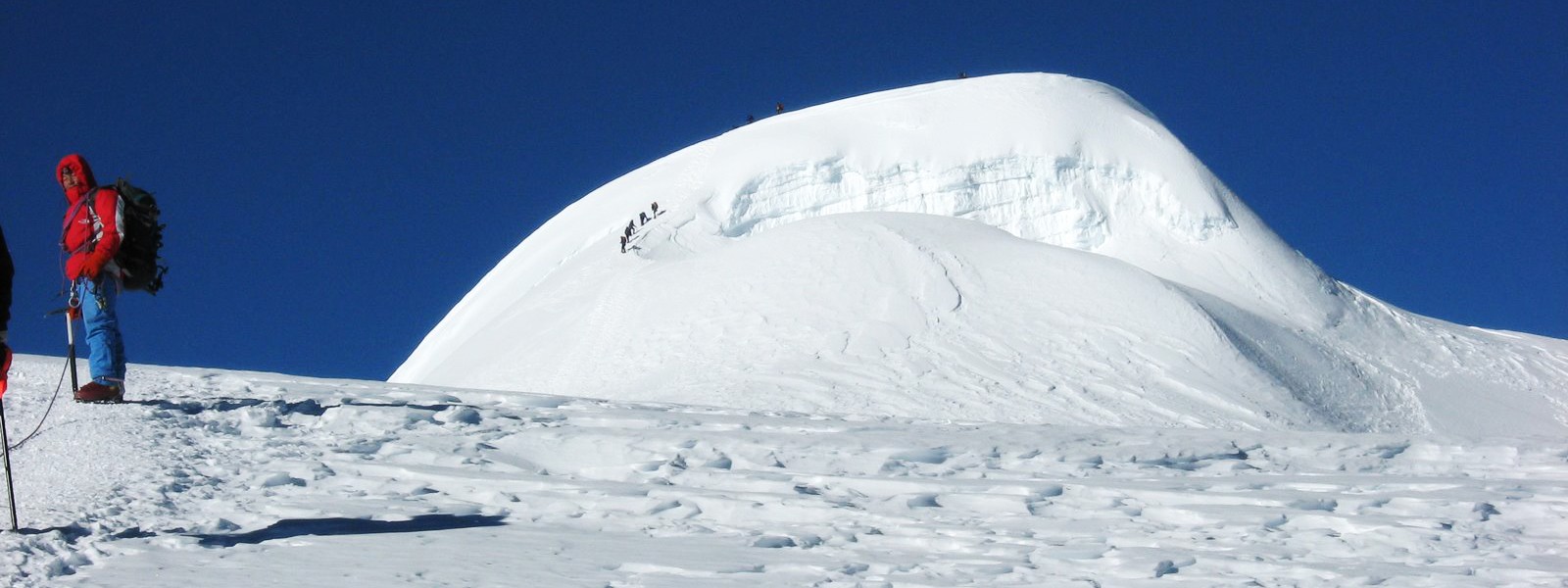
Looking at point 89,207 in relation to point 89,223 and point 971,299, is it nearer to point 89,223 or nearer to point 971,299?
point 89,223

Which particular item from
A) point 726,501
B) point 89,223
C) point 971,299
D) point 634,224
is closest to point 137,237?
point 89,223

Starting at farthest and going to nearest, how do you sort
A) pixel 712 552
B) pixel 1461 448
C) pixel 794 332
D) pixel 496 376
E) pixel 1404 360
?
pixel 1404 360 → pixel 496 376 → pixel 794 332 → pixel 1461 448 → pixel 712 552

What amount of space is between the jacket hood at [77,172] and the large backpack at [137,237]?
121mm

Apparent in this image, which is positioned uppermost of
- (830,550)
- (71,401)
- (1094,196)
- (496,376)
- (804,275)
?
(1094,196)

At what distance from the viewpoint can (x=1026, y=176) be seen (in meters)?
29.4

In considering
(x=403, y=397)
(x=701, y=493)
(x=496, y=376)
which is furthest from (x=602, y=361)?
(x=701, y=493)

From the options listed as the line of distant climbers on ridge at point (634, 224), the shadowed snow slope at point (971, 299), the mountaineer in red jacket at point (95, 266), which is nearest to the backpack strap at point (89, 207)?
the mountaineer in red jacket at point (95, 266)

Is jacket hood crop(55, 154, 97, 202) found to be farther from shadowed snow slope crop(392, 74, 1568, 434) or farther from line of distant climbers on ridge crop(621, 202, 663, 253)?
line of distant climbers on ridge crop(621, 202, 663, 253)

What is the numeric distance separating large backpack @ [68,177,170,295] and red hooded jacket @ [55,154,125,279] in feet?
0.11

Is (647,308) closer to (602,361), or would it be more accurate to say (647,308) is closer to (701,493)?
(602,361)

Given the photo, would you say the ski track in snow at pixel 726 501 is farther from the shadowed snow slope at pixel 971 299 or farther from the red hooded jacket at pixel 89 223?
the shadowed snow slope at pixel 971 299

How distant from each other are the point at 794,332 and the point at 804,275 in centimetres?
256

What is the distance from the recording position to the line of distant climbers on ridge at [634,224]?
27.7 metres

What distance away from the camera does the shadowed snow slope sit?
18266 millimetres
